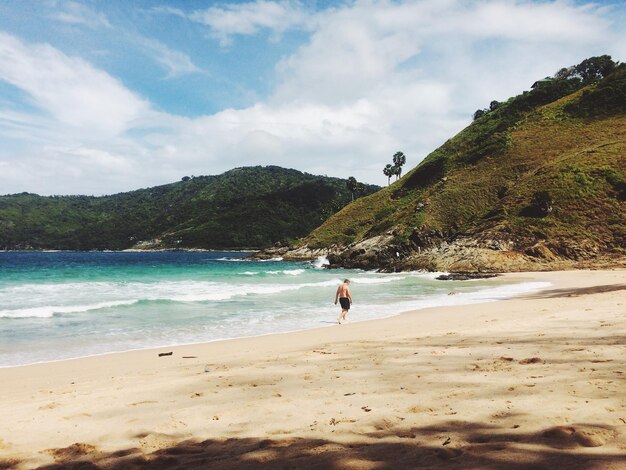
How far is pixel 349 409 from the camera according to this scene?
5.17 metres

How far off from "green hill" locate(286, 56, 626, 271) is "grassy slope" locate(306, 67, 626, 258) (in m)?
0.16

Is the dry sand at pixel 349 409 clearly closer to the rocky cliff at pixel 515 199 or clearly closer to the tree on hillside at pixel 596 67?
the rocky cliff at pixel 515 199

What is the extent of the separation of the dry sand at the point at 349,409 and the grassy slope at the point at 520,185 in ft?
144

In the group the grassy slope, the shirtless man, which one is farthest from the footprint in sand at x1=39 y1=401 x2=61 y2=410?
the grassy slope

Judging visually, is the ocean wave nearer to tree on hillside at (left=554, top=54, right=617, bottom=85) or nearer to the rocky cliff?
the rocky cliff

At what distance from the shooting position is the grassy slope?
48438 millimetres

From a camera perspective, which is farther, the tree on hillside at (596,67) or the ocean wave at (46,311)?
the tree on hillside at (596,67)

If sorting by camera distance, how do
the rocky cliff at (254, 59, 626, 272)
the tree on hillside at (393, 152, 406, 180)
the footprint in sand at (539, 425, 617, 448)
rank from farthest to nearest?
1. the tree on hillside at (393, 152, 406, 180)
2. the rocky cliff at (254, 59, 626, 272)
3. the footprint in sand at (539, 425, 617, 448)

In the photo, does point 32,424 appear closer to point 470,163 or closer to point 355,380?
point 355,380

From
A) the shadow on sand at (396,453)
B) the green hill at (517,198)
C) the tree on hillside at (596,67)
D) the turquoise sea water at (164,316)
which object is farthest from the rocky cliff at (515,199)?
the shadow on sand at (396,453)

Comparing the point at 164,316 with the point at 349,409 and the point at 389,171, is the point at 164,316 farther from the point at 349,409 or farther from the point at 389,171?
the point at 389,171

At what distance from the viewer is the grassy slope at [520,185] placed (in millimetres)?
48438

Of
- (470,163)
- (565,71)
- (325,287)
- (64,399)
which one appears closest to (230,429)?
(64,399)

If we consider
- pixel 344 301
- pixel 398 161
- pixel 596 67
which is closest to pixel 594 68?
pixel 596 67
